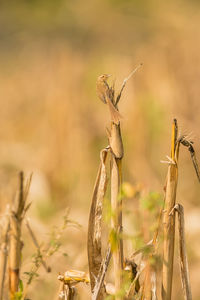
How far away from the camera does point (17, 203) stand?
3.63ft

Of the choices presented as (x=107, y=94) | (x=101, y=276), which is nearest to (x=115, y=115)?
(x=107, y=94)

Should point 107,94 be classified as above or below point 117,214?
above

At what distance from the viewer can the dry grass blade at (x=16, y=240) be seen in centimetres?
111

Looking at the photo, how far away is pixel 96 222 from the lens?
1.02m

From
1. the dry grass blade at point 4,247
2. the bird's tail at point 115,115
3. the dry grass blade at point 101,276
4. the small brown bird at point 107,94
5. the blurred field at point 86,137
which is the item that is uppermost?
the blurred field at point 86,137

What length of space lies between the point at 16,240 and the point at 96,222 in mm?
212

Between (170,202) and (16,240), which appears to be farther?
(16,240)

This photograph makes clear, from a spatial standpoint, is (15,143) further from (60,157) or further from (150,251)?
(150,251)

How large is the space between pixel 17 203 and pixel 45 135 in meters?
2.57

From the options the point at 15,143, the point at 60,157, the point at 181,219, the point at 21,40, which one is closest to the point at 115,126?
the point at 181,219

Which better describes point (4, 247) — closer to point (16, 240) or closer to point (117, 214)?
point (16, 240)

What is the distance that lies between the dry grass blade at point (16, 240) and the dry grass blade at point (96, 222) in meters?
0.17

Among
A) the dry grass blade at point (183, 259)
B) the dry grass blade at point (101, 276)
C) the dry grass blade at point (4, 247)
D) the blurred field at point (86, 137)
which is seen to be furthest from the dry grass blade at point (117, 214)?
the blurred field at point (86, 137)

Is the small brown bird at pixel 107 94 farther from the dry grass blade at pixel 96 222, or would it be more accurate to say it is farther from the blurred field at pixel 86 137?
the blurred field at pixel 86 137
